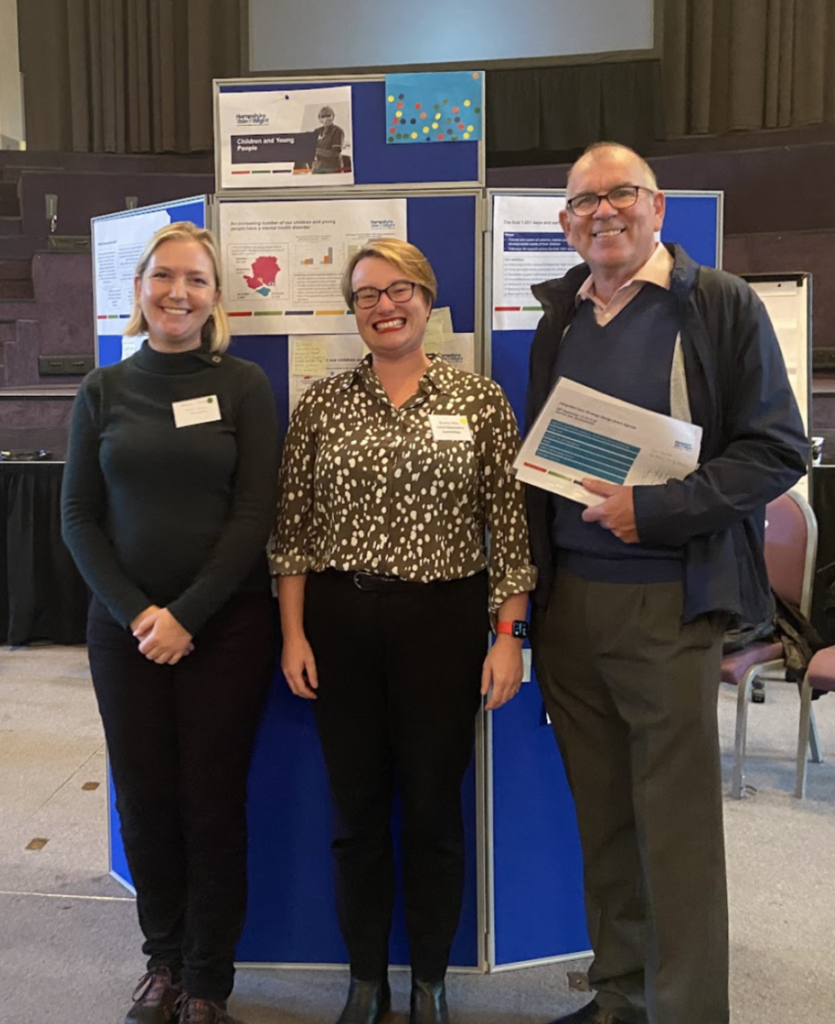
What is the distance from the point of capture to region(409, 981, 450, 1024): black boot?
1.74 meters

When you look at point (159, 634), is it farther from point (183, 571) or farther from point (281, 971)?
point (281, 971)

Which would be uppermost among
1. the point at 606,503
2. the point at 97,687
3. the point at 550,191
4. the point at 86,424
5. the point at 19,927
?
the point at 550,191

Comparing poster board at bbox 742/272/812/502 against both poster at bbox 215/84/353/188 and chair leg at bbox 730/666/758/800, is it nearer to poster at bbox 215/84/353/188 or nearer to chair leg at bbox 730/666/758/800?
chair leg at bbox 730/666/758/800

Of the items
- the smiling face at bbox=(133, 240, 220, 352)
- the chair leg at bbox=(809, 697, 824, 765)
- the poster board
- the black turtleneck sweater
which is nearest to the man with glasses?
the black turtleneck sweater

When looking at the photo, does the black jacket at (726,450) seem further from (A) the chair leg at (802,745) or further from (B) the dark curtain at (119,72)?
(B) the dark curtain at (119,72)

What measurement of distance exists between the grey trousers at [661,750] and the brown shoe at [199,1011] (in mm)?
796

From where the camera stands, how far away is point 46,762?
3.24 m

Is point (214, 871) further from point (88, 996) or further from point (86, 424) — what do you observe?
point (86, 424)

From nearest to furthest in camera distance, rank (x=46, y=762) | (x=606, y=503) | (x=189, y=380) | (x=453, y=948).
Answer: (x=606, y=503)
(x=189, y=380)
(x=453, y=948)
(x=46, y=762)

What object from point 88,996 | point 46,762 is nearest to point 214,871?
point 88,996

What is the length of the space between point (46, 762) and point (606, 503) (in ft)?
8.46

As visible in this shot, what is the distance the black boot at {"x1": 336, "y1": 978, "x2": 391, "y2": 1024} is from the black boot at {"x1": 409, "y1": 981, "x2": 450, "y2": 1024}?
0.07 m

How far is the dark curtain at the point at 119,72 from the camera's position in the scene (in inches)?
293

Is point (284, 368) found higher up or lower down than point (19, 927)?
higher up
